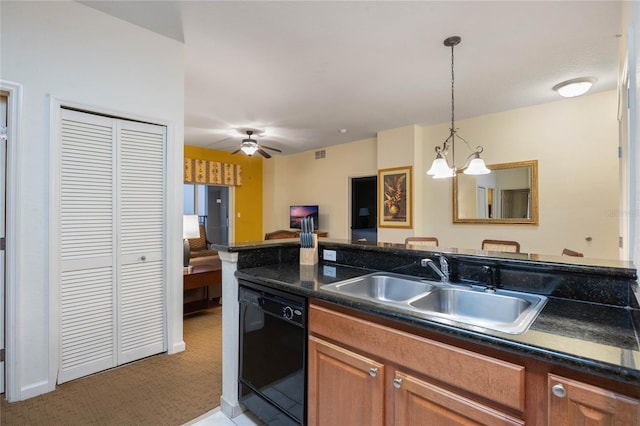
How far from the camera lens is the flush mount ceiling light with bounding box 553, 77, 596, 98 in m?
3.35

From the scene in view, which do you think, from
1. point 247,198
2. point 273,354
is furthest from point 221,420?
point 247,198

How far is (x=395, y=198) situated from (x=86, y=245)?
4369mm

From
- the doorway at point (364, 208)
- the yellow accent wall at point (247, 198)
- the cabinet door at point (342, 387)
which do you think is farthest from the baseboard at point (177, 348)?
the yellow accent wall at point (247, 198)

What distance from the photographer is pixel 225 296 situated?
199cm

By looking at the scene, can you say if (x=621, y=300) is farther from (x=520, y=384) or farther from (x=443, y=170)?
(x=443, y=170)

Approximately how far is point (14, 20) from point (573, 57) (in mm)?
4576

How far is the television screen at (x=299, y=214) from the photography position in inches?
275

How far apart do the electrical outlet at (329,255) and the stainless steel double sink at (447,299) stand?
0.45 m

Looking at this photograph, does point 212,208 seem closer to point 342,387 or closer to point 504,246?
point 504,246

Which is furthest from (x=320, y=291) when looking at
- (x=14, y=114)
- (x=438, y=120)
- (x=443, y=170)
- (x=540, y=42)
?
(x=438, y=120)

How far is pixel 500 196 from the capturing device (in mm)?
4414

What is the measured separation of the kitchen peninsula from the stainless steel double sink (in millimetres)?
54

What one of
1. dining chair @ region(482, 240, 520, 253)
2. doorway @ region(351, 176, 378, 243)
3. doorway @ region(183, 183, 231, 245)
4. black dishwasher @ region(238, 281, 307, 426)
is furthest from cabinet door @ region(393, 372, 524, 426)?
doorway @ region(183, 183, 231, 245)

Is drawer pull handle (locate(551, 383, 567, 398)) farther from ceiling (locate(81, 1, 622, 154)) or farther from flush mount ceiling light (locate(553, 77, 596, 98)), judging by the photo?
flush mount ceiling light (locate(553, 77, 596, 98))
